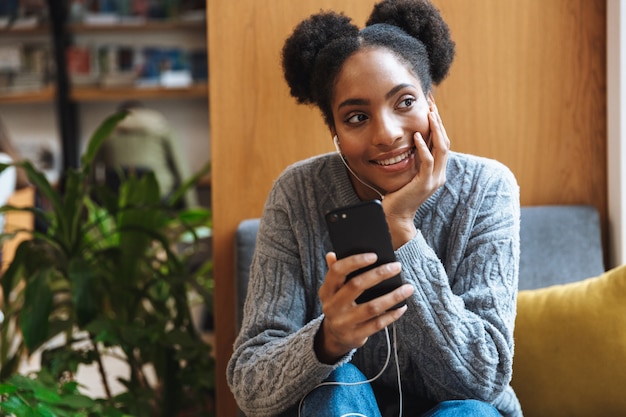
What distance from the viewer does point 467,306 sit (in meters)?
1.28

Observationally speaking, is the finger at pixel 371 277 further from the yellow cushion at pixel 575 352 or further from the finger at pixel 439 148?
the yellow cushion at pixel 575 352

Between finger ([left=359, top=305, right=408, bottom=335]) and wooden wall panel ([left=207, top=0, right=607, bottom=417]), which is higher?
wooden wall panel ([left=207, top=0, right=607, bottom=417])

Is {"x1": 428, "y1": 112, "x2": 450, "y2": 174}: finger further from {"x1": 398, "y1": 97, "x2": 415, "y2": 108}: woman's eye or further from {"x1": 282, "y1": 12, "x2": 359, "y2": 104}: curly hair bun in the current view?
{"x1": 282, "y1": 12, "x2": 359, "y2": 104}: curly hair bun

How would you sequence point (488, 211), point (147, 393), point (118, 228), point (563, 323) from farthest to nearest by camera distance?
point (118, 228)
point (147, 393)
point (563, 323)
point (488, 211)

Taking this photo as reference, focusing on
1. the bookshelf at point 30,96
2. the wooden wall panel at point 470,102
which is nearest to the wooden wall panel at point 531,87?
the wooden wall panel at point 470,102

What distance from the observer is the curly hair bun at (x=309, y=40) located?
136 centimetres

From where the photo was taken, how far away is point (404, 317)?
4.14ft

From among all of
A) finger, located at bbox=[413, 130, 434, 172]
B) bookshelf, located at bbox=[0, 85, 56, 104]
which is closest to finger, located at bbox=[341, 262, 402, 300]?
finger, located at bbox=[413, 130, 434, 172]

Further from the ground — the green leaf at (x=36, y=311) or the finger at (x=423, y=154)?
the finger at (x=423, y=154)

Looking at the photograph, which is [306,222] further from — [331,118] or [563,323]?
[563,323]

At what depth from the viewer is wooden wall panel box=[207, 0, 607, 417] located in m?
1.74

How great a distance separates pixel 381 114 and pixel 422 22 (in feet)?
0.68

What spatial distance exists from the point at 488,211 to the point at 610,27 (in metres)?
0.66

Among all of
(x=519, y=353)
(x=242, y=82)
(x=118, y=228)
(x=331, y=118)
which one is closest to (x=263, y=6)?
(x=242, y=82)
